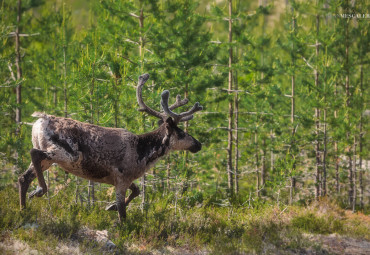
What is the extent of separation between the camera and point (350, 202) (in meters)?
18.8

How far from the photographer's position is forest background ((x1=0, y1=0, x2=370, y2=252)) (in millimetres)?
8984

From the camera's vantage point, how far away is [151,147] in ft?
24.4

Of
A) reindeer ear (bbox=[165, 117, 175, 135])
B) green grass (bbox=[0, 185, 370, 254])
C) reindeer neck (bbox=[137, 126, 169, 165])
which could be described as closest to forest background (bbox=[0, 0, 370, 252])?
Answer: green grass (bbox=[0, 185, 370, 254])

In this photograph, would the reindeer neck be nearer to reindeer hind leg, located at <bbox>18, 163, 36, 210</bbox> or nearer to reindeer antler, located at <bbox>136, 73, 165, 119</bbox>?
reindeer antler, located at <bbox>136, 73, 165, 119</bbox>

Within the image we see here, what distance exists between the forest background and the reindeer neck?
1480 mm

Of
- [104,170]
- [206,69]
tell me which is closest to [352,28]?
[206,69]

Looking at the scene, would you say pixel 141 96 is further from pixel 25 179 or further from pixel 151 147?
pixel 25 179

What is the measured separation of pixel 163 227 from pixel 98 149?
2354 mm

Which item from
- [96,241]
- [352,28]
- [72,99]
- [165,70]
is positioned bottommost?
[96,241]

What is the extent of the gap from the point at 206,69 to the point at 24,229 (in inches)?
351

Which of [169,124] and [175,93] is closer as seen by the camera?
[169,124]

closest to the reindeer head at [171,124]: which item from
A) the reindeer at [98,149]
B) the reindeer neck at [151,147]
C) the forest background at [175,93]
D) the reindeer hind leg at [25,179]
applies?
the reindeer at [98,149]

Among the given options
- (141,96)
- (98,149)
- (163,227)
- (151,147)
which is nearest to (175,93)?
(141,96)

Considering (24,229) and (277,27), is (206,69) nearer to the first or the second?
(24,229)
